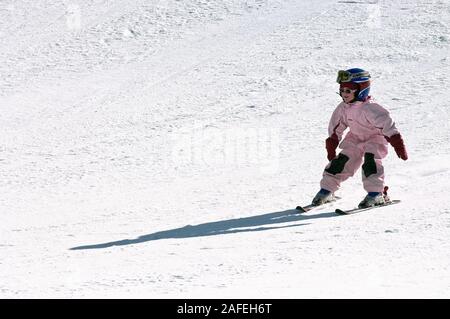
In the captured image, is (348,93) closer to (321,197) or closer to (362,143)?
(362,143)

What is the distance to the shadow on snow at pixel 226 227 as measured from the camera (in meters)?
6.68

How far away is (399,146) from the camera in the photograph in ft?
23.4

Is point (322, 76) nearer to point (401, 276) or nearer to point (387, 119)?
point (387, 119)

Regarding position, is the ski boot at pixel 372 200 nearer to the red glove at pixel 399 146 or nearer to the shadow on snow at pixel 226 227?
the shadow on snow at pixel 226 227

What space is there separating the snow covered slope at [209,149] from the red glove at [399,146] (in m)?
0.39

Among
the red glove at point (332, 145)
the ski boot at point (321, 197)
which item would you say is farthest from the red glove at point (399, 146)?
the ski boot at point (321, 197)

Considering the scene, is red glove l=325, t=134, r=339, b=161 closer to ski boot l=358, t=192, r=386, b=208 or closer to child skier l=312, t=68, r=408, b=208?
child skier l=312, t=68, r=408, b=208

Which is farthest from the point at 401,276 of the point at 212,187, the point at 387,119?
the point at 212,187

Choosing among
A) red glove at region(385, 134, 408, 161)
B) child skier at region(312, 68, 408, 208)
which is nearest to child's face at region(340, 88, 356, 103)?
child skier at region(312, 68, 408, 208)

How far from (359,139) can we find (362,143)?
0.16 feet

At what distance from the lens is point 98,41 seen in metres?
12.8

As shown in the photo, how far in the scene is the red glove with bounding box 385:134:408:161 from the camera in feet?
23.4

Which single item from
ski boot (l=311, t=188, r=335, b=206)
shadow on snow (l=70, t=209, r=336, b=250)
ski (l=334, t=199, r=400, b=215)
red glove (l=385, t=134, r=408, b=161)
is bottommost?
shadow on snow (l=70, t=209, r=336, b=250)

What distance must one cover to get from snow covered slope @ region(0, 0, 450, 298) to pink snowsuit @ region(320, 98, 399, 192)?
27cm
